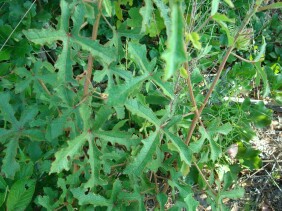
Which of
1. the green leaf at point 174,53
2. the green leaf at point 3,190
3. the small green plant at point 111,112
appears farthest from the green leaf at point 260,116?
the green leaf at point 174,53

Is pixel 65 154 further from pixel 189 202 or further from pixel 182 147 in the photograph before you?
pixel 189 202

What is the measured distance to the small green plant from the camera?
128cm

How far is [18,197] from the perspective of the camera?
163cm

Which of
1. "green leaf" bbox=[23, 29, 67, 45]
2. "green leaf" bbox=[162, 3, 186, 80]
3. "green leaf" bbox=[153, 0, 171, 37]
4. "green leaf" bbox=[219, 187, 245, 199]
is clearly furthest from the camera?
"green leaf" bbox=[219, 187, 245, 199]

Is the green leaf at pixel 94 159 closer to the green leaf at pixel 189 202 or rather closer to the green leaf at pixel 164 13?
the green leaf at pixel 189 202

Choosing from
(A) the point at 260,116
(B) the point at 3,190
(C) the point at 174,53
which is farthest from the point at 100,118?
(A) the point at 260,116

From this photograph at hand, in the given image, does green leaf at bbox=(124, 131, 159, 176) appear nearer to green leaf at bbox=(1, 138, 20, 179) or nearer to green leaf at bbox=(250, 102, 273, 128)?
green leaf at bbox=(1, 138, 20, 179)

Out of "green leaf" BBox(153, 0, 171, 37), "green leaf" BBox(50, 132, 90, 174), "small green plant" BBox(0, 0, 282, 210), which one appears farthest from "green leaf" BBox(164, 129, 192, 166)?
"green leaf" BBox(153, 0, 171, 37)

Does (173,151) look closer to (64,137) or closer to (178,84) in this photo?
(178,84)

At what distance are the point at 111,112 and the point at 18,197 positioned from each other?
1.59 ft

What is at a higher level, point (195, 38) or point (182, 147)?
point (195, 38)

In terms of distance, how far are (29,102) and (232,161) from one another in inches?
42.0

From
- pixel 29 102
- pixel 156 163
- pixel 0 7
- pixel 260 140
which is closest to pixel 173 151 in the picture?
pixel 156 163

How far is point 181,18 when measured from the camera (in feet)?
2.84
